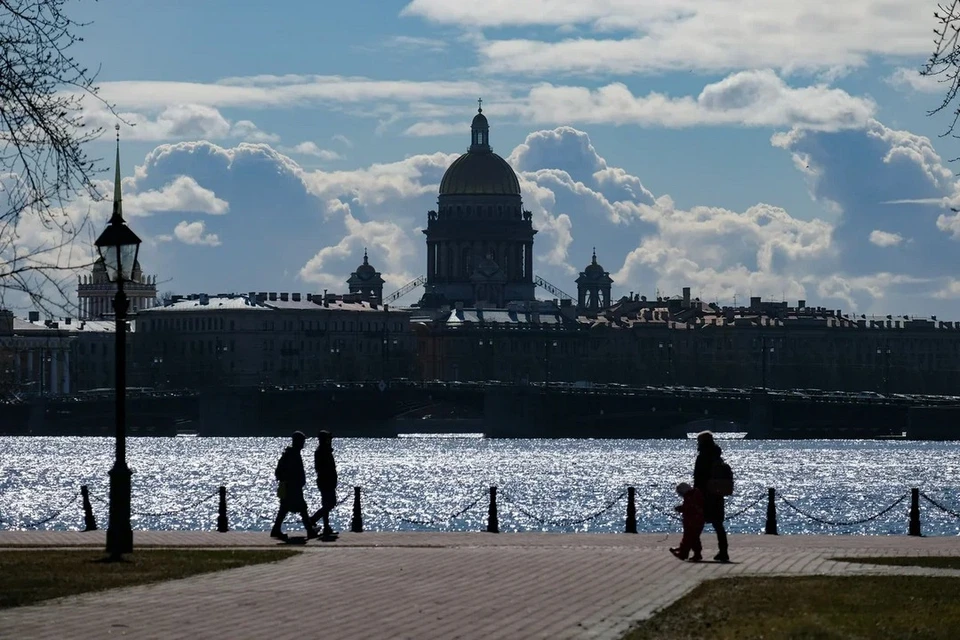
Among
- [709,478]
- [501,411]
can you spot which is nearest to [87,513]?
[709,478]

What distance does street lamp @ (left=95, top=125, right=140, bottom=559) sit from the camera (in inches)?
1064

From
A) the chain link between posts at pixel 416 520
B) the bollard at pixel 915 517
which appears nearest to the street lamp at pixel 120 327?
the bollard at pixel 915 517

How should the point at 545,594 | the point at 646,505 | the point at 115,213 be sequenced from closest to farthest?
the point at 545,594 → the point at 115,213 → the point at 646,505

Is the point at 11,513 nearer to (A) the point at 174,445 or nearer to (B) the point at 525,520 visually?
(B) the point at 525,520

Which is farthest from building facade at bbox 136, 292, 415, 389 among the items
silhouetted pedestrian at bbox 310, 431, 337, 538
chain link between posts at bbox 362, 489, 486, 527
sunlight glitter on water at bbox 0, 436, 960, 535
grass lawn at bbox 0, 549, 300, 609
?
grass lawn at bbox 0, 549, 300, 609

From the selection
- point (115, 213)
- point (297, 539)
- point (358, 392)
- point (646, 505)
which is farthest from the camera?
point (358, 392)

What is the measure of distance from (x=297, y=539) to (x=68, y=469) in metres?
62.5

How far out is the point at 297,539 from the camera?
101ft

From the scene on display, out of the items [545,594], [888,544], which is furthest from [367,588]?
[888,544]

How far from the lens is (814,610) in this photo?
20625mm

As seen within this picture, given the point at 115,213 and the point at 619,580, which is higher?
the point at 115,213

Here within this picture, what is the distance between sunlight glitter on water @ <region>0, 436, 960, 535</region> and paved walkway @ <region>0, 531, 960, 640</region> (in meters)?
11.7

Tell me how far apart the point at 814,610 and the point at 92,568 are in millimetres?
7717

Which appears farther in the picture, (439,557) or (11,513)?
(11,513)
